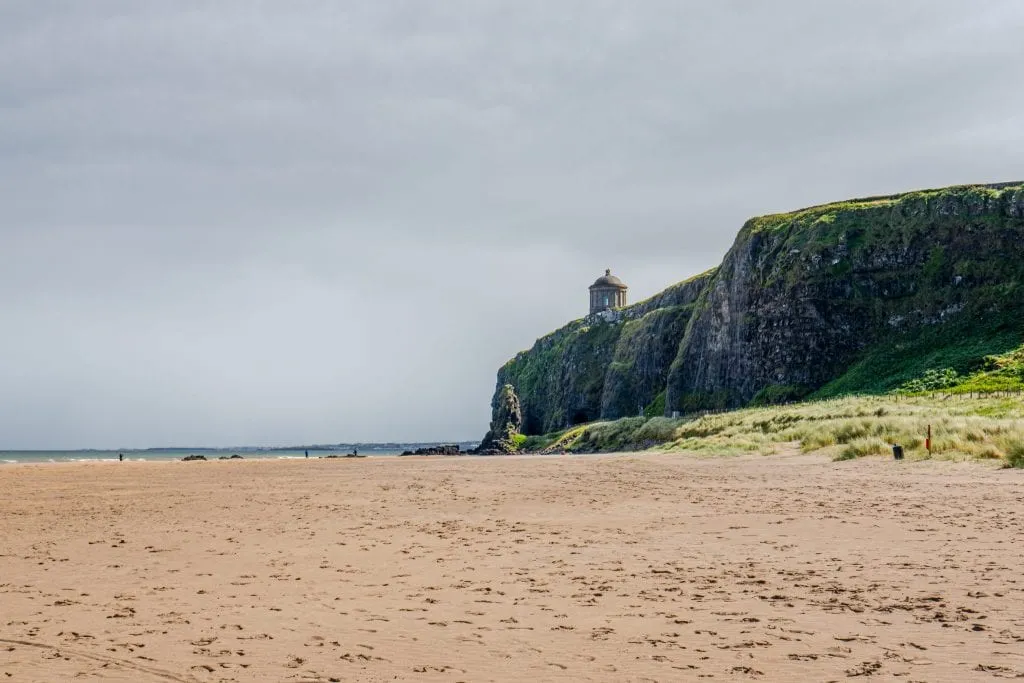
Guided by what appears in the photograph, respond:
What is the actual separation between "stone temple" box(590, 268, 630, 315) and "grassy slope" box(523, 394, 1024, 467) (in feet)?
341

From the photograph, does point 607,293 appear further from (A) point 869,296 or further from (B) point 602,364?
(A) point 869,296

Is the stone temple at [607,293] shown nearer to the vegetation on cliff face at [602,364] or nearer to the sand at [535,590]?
the vegetation on cliff face at [602,364]

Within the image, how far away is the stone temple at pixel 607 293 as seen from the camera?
167 metres

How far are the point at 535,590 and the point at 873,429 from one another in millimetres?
26821

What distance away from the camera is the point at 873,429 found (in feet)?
108

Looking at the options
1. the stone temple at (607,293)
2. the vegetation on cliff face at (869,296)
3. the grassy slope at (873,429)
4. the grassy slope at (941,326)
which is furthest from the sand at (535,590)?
the stone temple at (607,293)

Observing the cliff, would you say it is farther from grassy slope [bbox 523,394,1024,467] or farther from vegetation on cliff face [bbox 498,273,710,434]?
grassy slope [bbox 523,394,1024,467]

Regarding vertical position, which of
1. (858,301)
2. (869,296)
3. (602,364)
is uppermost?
(869,296)

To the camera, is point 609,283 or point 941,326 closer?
point 941,326

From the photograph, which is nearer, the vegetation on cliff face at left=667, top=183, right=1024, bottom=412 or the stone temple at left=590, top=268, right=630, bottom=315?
the vegetation on cliff face at left=667, top=183, right=1024, bottom=412

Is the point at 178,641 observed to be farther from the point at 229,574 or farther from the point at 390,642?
the point at 229,574

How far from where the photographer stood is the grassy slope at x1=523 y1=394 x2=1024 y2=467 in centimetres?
2573

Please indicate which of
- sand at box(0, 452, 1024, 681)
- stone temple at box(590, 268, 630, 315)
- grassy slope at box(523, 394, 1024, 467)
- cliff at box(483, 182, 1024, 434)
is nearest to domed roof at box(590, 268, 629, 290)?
stone temple at box(590, 268, 630, 315)

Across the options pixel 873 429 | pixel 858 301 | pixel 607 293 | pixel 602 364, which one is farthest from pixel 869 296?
pixel 607 293
